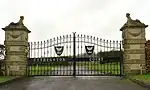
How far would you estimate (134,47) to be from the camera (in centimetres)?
2034

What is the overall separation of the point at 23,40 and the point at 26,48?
0.70m

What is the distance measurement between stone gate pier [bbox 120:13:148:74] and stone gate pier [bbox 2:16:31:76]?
21.2 ft

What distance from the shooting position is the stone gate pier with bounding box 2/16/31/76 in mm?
20562

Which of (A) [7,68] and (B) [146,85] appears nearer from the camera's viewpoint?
(B) [146,85]

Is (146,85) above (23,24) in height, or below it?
below

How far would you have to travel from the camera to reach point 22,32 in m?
20.8

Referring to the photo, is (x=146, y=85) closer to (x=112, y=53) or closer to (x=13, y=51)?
(x=112, y=53)

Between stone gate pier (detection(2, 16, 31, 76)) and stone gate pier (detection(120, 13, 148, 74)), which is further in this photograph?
stone gate pier (detection(2, 16, 31, 76))

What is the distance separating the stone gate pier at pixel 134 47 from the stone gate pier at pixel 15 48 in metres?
6.45

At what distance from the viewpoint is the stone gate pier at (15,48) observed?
67.5 ft

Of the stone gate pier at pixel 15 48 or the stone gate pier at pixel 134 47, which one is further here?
the stone gate pier at pixel 15 48

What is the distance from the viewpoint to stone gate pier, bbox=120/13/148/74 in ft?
66.2

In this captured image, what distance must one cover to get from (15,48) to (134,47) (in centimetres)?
756

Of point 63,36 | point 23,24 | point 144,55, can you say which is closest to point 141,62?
point 144,55
